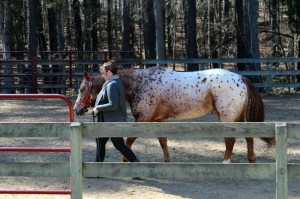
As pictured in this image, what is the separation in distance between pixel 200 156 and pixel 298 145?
1.92 metres

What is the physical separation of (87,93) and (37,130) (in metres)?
2.97

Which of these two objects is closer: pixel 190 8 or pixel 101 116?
pixel 101 116

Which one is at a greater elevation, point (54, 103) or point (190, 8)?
point (190, 8)

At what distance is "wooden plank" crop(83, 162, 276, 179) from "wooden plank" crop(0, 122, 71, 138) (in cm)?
40

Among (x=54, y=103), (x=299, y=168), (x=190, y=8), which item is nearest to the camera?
(x=299, y=168)

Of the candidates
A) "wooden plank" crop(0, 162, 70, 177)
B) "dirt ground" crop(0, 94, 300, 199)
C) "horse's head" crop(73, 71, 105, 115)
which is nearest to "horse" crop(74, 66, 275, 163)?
"horse's head" crop(73, 71, 105, 115)

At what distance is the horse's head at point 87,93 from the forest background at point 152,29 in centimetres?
1076

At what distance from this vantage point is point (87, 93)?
28.6 ft

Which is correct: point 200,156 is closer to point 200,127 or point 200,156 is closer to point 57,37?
point 200,127

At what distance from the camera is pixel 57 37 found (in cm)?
3856

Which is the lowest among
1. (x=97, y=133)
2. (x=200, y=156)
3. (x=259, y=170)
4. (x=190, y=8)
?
(x=200, y=156)

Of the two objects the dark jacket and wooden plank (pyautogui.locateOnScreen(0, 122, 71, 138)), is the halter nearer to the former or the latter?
the dark jacket

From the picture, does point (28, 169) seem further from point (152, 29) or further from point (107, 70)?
point (152, 29)

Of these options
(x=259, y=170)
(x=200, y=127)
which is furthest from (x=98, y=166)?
(x=259, y=170)
